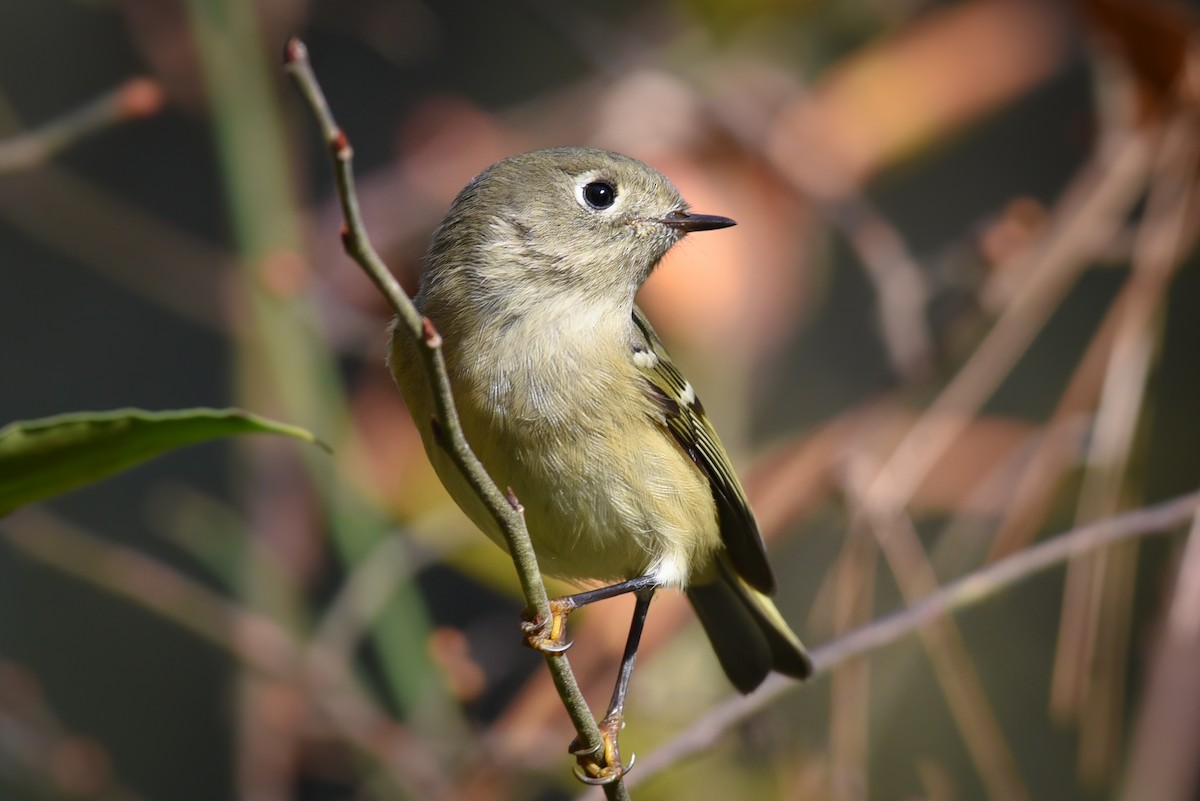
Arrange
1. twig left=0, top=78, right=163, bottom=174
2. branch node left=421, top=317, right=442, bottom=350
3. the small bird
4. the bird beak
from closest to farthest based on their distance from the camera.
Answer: branch node left=421, top=317, right=442, bottom=350, twig left=0, top=78, right=163, bottom=174, the small bird, the bird beak

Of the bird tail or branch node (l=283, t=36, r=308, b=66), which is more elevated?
branch node (l=283, t=36, r=308, b=66)

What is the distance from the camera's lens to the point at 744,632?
221cm

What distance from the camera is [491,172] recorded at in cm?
201

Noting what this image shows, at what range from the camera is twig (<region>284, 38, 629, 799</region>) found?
840 mm

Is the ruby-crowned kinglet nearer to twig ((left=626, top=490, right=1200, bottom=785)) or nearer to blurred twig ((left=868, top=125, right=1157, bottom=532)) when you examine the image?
twig ((left=626, top=490, right=1200, bottom=785))

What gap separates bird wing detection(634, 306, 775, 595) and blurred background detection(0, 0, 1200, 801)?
0.18 metres

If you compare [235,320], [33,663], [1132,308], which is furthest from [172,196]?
[1132,308]

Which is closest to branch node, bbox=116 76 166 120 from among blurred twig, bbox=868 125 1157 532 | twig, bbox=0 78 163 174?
twig, bbox=0 78 163 174

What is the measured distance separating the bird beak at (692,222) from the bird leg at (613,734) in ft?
1.82

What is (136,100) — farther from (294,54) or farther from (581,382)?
(294,54)

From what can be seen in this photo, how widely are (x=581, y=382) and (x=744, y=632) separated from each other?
68 centimetres

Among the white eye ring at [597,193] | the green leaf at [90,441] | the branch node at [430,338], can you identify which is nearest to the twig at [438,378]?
the branch node at [430,338]

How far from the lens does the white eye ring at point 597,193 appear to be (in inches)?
76.9

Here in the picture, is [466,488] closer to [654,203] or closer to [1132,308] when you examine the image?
[654,203]
